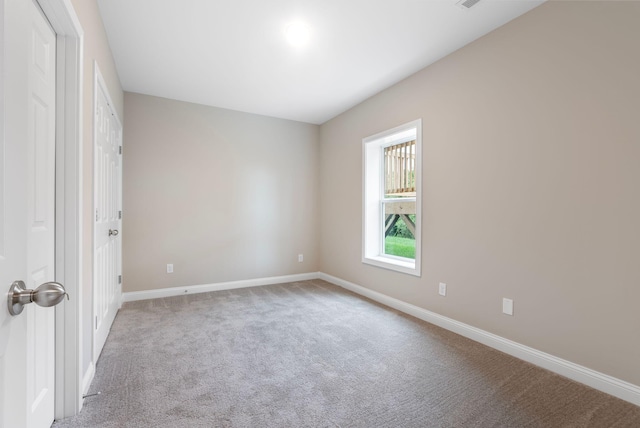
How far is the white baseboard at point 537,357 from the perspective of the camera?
181 centimetres

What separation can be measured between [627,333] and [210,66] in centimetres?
388

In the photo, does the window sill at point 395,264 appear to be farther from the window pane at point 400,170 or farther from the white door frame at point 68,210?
the white door frame at point 68,210

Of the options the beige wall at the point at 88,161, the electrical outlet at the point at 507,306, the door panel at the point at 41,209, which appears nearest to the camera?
the door panel at the point at 41,209

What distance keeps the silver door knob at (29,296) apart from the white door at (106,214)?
1.55 meters

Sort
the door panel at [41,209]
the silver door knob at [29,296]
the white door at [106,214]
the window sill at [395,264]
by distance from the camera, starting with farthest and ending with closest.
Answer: the window sill at [395,264], the white door at [106,214], the door panel at [41,209], the silver door knob at [29,296]

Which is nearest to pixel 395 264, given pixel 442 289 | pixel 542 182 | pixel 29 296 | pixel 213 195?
pixel 442 289

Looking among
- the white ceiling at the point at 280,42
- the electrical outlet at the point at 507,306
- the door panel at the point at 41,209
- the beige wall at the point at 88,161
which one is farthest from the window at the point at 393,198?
the door panel at the point at 41,209

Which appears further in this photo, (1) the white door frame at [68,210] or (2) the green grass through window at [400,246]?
(2) the green grass through window at [400,246]

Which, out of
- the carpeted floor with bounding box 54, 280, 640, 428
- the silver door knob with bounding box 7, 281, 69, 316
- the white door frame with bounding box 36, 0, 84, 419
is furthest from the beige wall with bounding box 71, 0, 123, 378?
the silver door knob with bounding box 7, 281, 69, 316

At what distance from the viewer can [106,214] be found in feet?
8.55

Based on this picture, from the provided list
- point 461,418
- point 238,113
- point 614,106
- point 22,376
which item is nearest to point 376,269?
point 461,418

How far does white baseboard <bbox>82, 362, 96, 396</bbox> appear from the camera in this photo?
176 centimetres

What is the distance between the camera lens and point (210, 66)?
3070mm

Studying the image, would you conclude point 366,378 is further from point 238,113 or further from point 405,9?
point 238,113
